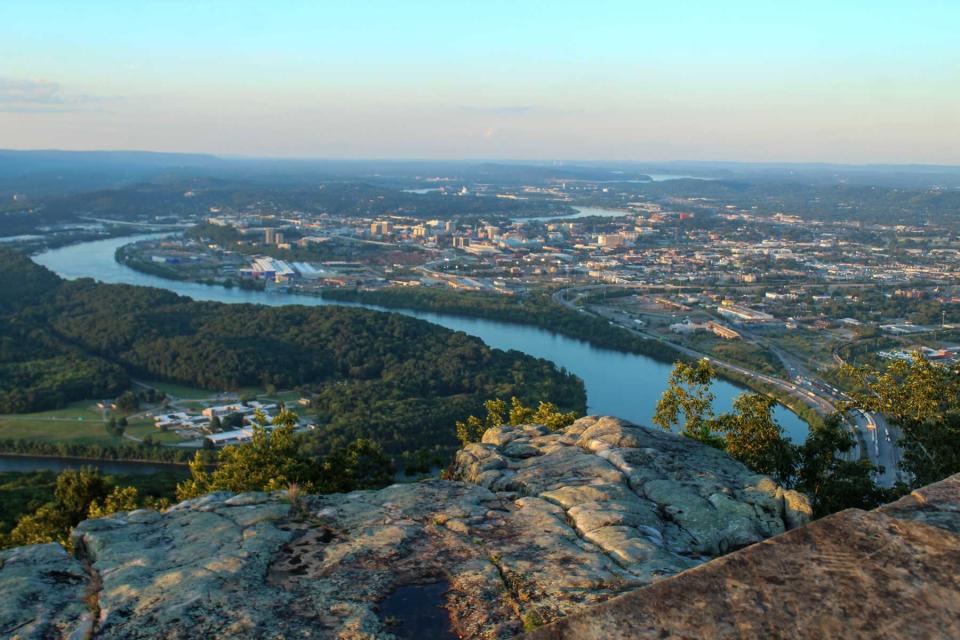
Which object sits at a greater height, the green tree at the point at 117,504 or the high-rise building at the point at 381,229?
the green tree at the point at 117,504

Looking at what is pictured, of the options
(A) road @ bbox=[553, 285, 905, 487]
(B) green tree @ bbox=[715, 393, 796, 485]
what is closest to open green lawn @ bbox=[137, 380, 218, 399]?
(A) road @ bbox=[553, 285, 905, 487]

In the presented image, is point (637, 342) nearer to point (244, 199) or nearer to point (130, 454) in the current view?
point (130, 454)

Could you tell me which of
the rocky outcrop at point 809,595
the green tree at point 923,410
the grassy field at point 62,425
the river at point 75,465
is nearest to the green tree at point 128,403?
the grassy field at point 62,425

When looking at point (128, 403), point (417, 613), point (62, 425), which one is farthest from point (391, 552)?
point (128, 403)

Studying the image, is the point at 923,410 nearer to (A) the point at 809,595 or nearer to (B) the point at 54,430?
(A) the point at 809,595

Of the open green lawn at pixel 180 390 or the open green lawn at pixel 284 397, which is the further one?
the open green lawn at pixel 180 390

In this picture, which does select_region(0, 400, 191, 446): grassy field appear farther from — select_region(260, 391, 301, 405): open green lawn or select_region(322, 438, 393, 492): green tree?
select_region(322, 438, 393, 492): green tree

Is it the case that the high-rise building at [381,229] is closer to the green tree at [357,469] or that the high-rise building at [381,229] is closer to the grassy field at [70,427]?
the grassy field at [70,427]
